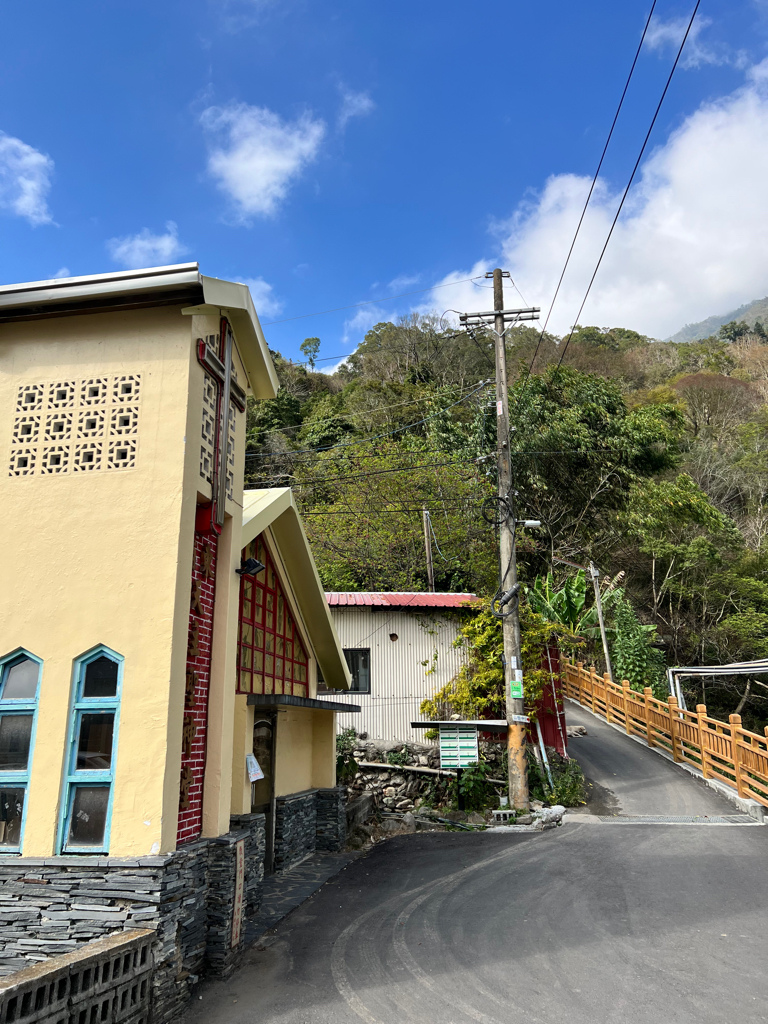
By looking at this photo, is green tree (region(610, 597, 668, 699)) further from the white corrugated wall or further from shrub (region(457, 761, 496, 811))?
shrub (region(457, 761, 496, 811))

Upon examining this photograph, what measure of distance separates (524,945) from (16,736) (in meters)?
4.91

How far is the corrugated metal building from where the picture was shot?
16250 millimetres

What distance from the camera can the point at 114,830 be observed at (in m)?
5.57

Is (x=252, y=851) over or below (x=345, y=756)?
below

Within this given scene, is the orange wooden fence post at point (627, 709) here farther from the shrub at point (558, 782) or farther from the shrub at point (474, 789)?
the shrub at point (474, 789)

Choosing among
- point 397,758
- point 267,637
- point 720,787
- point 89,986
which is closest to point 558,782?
point 720,787

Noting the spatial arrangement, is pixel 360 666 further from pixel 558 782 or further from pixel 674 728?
pixel 674 728

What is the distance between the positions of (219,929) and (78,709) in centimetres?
229

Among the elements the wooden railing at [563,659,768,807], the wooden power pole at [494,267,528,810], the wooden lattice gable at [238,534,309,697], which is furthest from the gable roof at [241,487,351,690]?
the wooden railing at [563,659,768,807]

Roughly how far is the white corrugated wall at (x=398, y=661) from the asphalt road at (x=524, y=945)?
5.89 meters

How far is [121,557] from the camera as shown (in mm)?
6156

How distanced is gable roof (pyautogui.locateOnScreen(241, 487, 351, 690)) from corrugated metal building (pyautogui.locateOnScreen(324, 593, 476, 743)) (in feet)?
13.4

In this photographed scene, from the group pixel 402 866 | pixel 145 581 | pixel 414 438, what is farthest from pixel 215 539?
pixel 414 438

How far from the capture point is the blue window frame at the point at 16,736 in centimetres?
582
